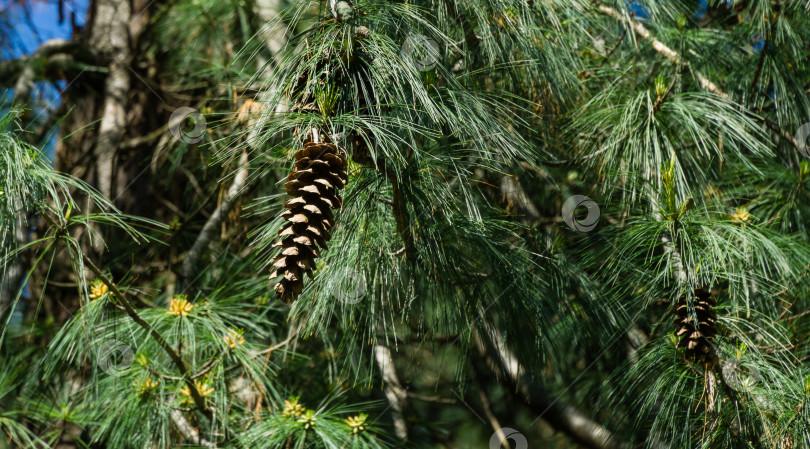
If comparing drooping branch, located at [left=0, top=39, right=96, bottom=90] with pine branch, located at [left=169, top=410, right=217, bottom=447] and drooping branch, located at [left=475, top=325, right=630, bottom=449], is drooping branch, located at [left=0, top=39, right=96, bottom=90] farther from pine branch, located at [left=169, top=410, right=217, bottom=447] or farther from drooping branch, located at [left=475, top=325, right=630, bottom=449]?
drooping branch, located at [left=475, top=325, right=630, bottom=449]

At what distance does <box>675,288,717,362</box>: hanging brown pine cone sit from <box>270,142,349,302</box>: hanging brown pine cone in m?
0.48

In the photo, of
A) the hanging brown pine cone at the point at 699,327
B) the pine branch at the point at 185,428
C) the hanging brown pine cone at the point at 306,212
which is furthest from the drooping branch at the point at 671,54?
the pine branch at the point at 185,428

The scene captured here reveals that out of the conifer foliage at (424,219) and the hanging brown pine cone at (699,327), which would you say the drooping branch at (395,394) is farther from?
the hanging brown pine cone at (699,327)

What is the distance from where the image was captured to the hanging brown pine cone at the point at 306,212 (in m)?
0.75

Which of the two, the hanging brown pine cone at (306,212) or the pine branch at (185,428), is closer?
the hanging brown pine cone at (306,212)

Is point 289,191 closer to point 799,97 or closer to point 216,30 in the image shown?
point 799,97

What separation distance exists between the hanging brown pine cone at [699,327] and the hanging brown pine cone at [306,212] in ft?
1.58

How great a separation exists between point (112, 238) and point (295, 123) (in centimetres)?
118

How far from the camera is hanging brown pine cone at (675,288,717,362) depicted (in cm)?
92

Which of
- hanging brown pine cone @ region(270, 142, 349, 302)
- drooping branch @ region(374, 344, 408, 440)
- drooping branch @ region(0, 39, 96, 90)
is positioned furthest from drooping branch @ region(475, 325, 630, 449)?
drooping branch @ region(0, 39, 96, 90)

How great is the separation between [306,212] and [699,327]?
1.76 ft

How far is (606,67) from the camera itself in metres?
1.40

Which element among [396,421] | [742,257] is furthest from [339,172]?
[396,421]

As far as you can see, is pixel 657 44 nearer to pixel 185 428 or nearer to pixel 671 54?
pixel 671 54
